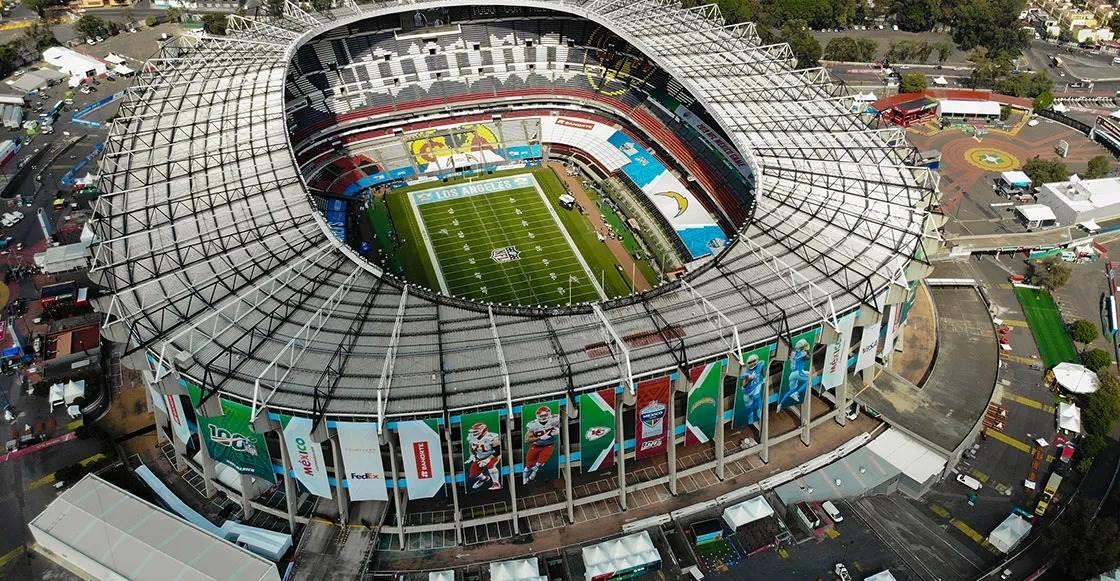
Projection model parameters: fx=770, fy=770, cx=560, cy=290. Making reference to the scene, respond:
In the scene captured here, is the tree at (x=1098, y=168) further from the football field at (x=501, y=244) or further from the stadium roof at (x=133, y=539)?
the stadium roof at (x=133, y=539)

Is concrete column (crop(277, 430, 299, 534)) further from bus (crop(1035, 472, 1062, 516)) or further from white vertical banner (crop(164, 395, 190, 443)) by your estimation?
bus (crop(1035, 472, 1062, 516))

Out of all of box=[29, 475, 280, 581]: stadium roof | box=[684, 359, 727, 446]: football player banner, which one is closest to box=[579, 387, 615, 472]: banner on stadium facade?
box=[684, 359, 727, 446]: football player banner

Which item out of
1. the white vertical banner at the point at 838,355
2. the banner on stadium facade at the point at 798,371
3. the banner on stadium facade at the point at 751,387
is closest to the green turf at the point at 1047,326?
the white vertical banner at the point at 838,355

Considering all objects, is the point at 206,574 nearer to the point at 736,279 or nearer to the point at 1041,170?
the point at 736,279

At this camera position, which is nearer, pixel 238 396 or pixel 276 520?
pixel 238 396

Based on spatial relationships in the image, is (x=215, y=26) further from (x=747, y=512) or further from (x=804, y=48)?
(x=747, y=512)

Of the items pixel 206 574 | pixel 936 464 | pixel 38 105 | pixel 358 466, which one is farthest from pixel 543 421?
pixel 38 105
